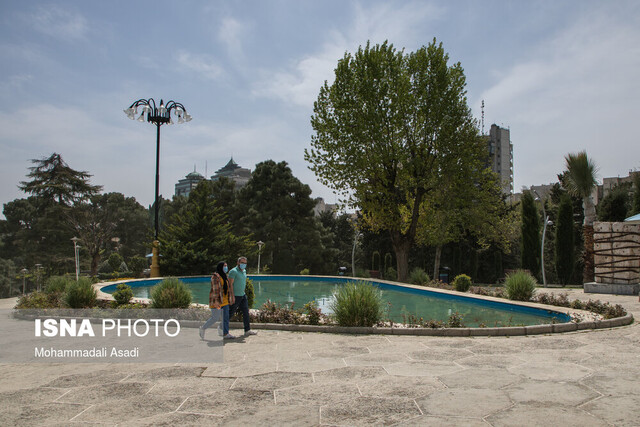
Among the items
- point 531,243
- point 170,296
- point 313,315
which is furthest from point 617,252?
point 170,296

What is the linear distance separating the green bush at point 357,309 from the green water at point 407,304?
117cm

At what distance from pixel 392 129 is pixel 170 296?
14.5 metres

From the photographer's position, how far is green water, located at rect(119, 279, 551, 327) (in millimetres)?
11384

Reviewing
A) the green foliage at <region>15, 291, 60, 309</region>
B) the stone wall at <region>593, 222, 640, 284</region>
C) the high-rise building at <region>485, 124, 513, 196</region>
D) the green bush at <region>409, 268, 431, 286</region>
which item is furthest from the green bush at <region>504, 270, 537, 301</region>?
the high-rise building at <region>485, 124, 513, 196</region>

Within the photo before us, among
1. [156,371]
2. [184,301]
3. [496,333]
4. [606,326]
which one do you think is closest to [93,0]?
[184,301]

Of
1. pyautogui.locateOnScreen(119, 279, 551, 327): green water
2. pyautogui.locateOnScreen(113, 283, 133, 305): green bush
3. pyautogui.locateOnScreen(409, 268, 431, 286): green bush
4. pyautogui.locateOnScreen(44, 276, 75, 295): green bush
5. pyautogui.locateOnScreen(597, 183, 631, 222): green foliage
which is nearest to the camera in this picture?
pyautogui.locateOnScreen(119, 279, 551, 327): green water

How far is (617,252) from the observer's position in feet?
56.7

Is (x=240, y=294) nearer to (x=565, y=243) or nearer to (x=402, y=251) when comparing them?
(x=402, y=251)

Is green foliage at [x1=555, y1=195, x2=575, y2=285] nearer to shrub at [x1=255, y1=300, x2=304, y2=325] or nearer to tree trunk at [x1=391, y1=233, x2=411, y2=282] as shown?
tree trunk at [x1=391, y1=233, x2=411, y2=282]

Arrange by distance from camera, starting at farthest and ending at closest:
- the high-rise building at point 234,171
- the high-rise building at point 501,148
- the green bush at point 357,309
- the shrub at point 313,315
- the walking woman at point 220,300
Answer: the high-rise building at point 234,171 → the high-rise building at point 501,148 → the shrub at point 313,315 → the green bush at point 357,309 → the walking woman at point 220,300

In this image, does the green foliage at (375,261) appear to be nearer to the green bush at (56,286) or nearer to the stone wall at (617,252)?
the stone wall at (617,252)

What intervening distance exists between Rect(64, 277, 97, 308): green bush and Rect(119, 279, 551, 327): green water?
2.95m

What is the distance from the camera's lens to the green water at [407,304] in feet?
37.4

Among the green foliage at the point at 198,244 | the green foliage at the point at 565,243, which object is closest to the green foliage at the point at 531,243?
the green foliage at the point at 565,243
